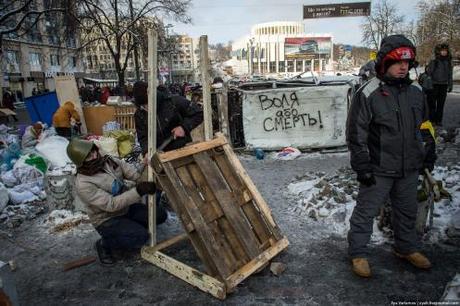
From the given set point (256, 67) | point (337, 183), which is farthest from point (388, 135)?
point (256, 67)

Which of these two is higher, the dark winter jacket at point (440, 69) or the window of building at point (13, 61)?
the window of building at point (13, 61)

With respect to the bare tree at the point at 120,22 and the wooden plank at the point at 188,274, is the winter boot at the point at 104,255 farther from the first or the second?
the bare tree at the point at 120,22

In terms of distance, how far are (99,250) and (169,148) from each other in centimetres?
130

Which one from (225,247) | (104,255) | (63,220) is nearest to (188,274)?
(225,247)

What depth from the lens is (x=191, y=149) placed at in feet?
10.4

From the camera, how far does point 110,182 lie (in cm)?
348

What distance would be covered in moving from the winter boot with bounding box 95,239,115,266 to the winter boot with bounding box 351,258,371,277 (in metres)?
2.24

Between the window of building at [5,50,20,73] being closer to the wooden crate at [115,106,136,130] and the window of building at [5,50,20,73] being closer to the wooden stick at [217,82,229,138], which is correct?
the wooden crate at [115,106,136,130]

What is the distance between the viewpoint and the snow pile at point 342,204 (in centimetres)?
365

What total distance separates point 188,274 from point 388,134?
1965 millimetres

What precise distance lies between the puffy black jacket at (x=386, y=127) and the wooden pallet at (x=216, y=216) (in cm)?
101

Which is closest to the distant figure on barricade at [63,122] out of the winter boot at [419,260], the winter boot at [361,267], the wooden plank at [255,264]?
the wooden plank at [255,264]

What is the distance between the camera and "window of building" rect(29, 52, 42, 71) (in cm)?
4247

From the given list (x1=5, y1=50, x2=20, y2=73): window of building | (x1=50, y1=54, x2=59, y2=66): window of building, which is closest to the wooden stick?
(x1=5, y1=50, x2=20, y2=73): window of building
